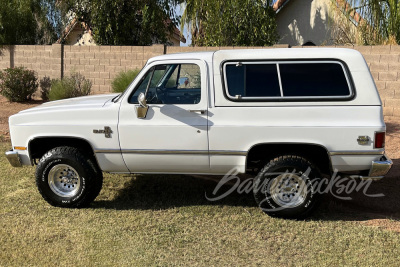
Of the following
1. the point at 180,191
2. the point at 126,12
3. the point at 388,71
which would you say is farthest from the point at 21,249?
the point at 126,12

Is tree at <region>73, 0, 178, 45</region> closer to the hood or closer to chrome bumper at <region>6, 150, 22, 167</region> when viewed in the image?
the hood

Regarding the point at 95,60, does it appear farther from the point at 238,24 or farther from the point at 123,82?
the point at 238,24

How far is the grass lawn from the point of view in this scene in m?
4.65

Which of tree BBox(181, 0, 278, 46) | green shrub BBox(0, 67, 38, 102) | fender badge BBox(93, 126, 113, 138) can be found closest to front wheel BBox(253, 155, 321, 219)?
fender badge BBox(93, 126, 113, 138)

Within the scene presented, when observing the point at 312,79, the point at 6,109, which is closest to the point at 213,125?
the point at 312,79

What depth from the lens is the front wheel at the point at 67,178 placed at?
578 cm

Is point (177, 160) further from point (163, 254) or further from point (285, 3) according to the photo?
point (285, 3)

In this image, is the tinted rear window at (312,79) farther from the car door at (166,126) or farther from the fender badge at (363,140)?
the car door at (166,126)

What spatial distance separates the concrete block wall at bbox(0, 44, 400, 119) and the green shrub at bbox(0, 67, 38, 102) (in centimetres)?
93

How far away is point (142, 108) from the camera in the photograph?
551 centimetres

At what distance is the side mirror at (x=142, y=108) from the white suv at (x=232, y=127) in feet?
0.05

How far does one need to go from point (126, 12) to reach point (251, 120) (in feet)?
45.8

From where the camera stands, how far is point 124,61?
15555 mm

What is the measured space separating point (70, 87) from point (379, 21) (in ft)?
30.0
